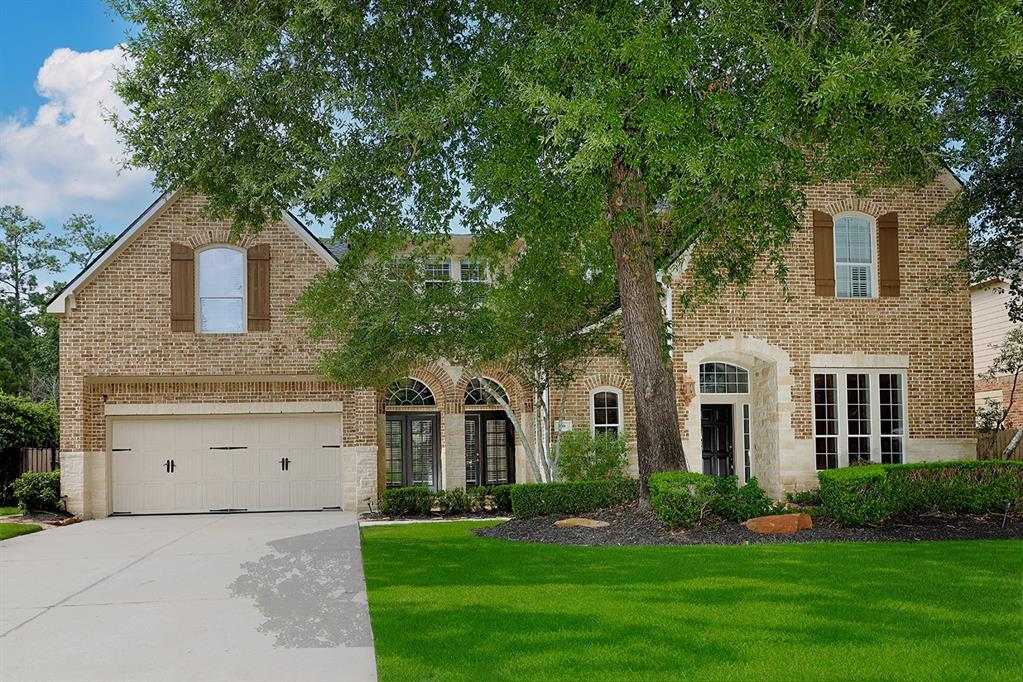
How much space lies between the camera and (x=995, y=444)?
22.0 meters

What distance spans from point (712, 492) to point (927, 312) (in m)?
9.20

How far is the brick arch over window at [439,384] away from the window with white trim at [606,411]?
343cm

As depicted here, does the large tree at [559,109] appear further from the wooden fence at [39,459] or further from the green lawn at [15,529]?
the wooden fence at [39,459]

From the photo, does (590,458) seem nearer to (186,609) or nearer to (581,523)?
(581,523)

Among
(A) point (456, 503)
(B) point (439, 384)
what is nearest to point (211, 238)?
(B) point (439, 384)

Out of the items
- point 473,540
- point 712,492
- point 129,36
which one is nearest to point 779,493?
point 712,492

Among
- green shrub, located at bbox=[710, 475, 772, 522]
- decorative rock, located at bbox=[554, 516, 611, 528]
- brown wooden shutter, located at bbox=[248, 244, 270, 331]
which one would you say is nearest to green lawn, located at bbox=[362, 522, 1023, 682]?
green shrub, located at bbox=[710, 475, 772, 522]

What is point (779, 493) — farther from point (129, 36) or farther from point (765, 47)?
point (129, 36)

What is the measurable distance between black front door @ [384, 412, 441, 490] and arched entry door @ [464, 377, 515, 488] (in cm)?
81

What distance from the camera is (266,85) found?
13.0 m

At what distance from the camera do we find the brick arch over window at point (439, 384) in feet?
76.2

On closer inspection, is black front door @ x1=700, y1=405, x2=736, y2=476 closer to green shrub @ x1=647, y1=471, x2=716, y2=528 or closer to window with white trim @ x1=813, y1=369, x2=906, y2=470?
window with white trim @ x1=813, y1=369, x2=906, y2=470

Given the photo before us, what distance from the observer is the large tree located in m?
10.5

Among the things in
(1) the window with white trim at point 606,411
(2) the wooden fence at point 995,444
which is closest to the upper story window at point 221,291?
(1) the window with white trim at point 606,411
